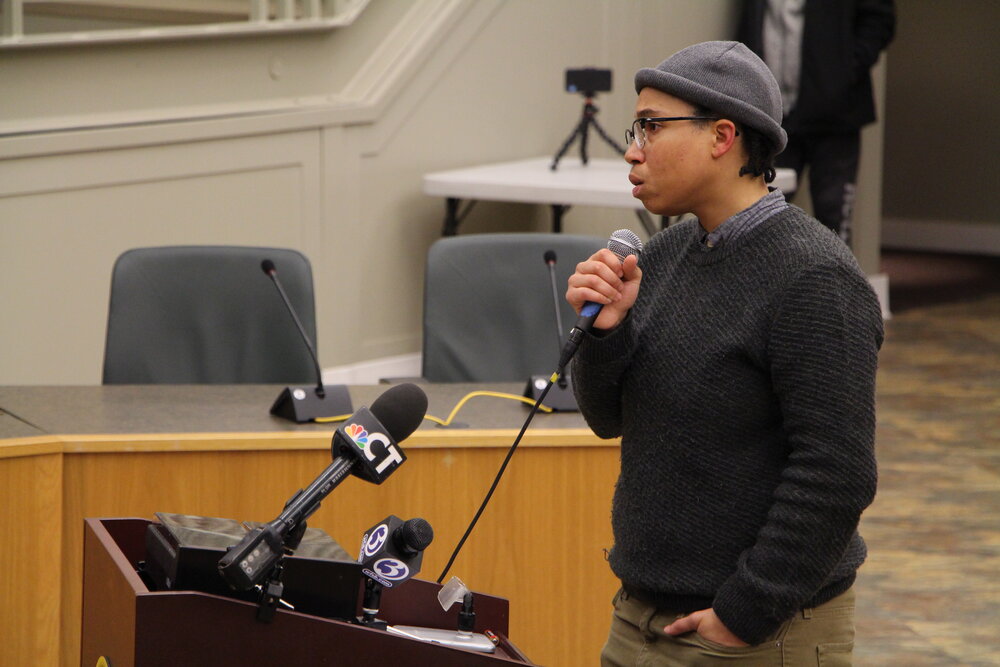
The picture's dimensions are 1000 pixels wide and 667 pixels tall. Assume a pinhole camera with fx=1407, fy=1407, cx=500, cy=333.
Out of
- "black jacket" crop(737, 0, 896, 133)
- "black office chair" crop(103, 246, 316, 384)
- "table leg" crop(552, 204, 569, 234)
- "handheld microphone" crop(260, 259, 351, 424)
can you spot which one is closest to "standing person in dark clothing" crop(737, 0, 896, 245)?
"black jacket" crop(737, 0, 896, 133)

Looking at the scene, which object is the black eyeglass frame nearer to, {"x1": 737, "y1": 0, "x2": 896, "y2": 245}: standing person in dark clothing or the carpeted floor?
the carpeted floor

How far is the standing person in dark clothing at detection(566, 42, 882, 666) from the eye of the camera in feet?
4.57

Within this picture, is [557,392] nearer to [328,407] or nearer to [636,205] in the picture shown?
[328,407]

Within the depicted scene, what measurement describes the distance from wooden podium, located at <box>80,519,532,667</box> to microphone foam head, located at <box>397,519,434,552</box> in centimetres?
9

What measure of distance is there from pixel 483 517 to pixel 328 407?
35cm

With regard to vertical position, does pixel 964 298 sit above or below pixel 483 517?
below

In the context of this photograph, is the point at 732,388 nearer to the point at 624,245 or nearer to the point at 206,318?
the point at 624,245

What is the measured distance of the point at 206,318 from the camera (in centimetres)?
312

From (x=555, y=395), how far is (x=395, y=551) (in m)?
1.31

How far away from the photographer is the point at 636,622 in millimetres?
1568

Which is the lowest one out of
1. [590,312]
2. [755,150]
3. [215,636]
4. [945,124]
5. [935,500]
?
[935,500]

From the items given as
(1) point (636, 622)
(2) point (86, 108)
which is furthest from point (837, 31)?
(1) point (636, 622)

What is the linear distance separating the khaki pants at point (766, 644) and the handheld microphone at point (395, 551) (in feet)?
0.98

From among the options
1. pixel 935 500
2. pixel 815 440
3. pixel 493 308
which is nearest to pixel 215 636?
pixel 815 440
